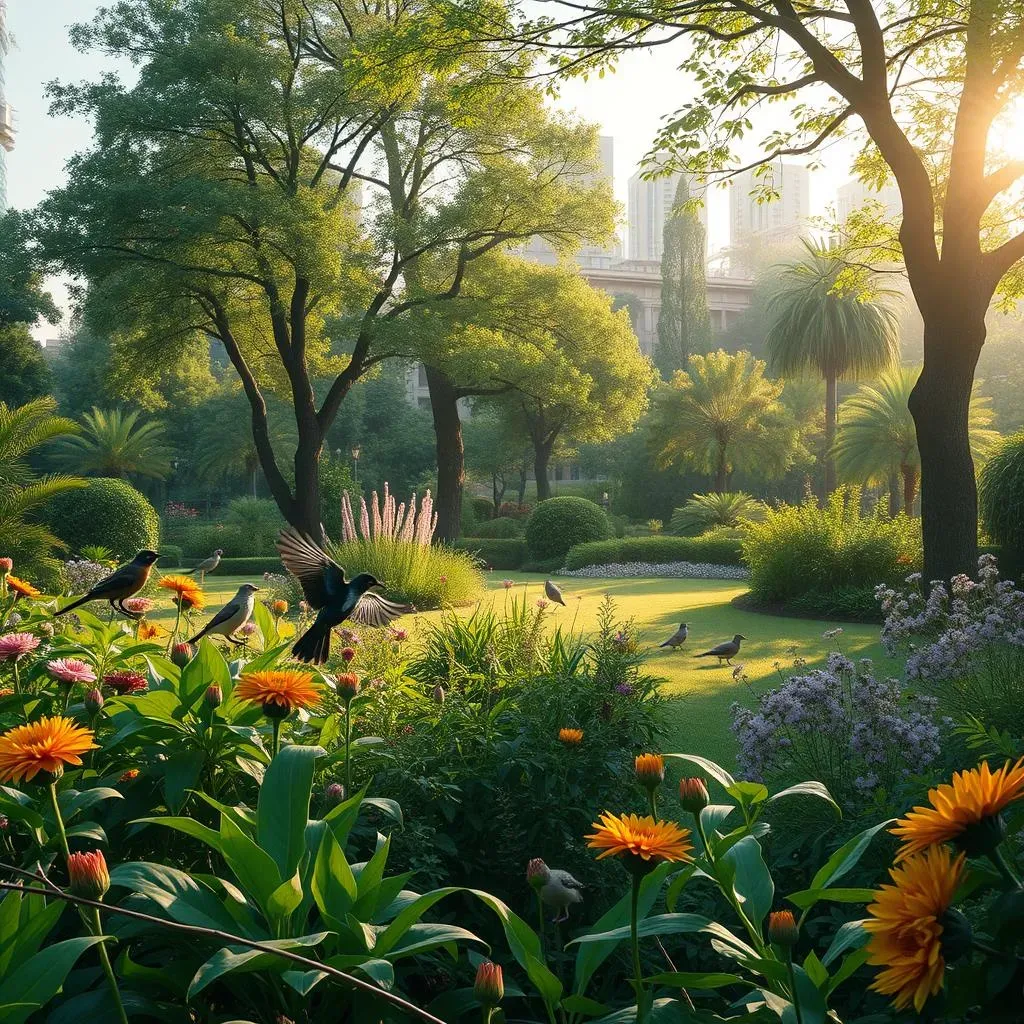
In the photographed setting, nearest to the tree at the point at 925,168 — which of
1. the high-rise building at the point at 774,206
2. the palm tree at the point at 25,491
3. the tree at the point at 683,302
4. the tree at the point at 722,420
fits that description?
the palm tree at the point at 25,491

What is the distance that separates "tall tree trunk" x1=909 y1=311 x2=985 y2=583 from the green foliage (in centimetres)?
1582

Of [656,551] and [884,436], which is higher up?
[884,436]

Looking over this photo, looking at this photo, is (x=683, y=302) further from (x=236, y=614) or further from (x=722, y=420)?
(x=236, y=614)

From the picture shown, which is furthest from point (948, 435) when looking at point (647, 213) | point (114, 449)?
point (647, 213)

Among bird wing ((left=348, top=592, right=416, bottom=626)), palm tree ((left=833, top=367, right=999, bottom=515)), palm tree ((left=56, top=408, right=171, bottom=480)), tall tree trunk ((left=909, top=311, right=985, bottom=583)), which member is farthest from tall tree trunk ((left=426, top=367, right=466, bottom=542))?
bird wing ((left=348, top=592, right=416, bottom=626))

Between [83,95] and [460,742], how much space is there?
16.3 m

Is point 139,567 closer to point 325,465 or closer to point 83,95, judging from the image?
point 83,95

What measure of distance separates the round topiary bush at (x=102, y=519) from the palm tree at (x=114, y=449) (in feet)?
53.2

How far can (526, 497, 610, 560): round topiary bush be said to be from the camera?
2158 centimetres

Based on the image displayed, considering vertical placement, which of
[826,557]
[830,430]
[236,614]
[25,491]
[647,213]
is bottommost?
[826,557]

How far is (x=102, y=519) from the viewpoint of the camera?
14.8 m

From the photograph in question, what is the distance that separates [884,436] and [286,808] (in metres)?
24.5

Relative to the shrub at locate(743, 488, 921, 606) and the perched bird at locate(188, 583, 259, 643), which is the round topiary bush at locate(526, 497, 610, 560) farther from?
the perched bird at locate(188, 583, 259, 643)

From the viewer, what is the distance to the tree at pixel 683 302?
157 feet
